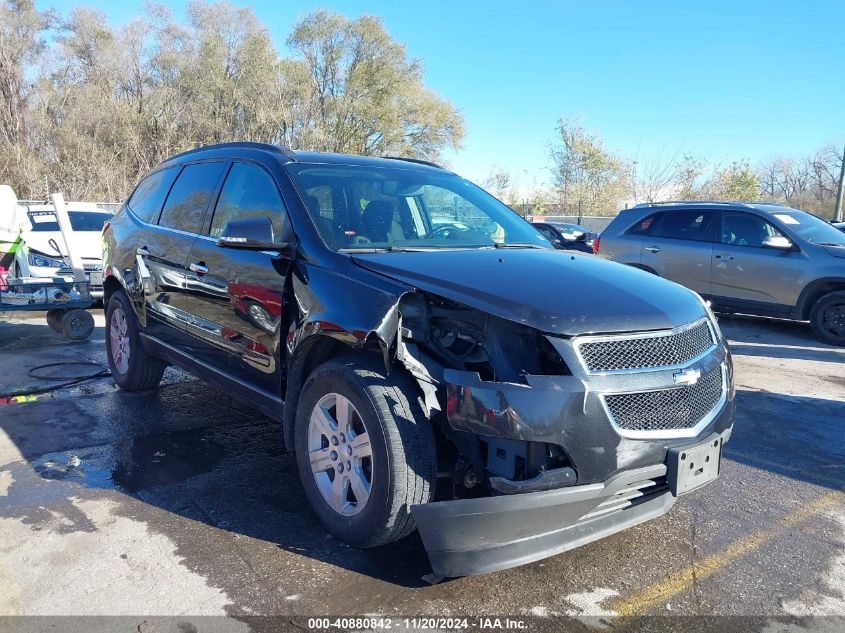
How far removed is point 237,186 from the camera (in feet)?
13.4

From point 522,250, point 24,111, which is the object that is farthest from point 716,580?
point 24,111

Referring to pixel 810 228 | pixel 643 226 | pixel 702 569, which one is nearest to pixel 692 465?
A: pixel 702 569

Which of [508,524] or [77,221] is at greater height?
[77,221]

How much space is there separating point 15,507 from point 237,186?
2.21m

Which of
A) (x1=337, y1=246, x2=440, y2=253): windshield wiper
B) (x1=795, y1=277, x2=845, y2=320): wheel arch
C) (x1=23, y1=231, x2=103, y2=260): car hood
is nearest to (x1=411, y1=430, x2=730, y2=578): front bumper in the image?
(x1=337, y1=246, x2=440, y2=253): windshield wiper

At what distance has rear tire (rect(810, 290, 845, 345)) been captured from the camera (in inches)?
340

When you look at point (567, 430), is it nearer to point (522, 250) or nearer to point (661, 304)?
point (661, 304)

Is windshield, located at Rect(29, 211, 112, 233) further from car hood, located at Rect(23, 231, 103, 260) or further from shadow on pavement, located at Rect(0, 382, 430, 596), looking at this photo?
shadow on pavement, located at Rect(0, 382, 430, 596)

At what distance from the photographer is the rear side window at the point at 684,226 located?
983 cm

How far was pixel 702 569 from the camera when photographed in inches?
118

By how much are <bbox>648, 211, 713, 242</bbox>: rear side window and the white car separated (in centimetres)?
844

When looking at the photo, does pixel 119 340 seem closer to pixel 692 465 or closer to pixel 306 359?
pixel 306 359

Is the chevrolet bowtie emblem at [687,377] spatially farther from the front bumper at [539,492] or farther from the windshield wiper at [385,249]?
the windshield wiper at [385,249]

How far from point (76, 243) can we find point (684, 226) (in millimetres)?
9810
